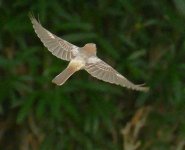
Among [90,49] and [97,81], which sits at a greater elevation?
[90,49]

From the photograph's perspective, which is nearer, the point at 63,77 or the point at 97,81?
the point at 63,77

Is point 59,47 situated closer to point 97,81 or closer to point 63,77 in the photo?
point 63,77

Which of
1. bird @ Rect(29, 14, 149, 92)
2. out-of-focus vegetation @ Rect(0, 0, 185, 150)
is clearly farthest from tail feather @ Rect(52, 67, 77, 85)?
out-of-focus vegetation @ Rect(0, 0, 185, 150)

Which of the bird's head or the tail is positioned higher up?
the bird's head

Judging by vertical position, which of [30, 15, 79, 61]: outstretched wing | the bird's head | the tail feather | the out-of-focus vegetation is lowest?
the out-of-focus vegetation

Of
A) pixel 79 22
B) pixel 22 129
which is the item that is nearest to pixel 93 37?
pixel 79 22

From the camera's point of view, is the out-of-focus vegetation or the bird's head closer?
the bird's head

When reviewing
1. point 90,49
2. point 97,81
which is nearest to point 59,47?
point 90,49

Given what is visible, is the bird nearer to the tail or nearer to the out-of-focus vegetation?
the tail
